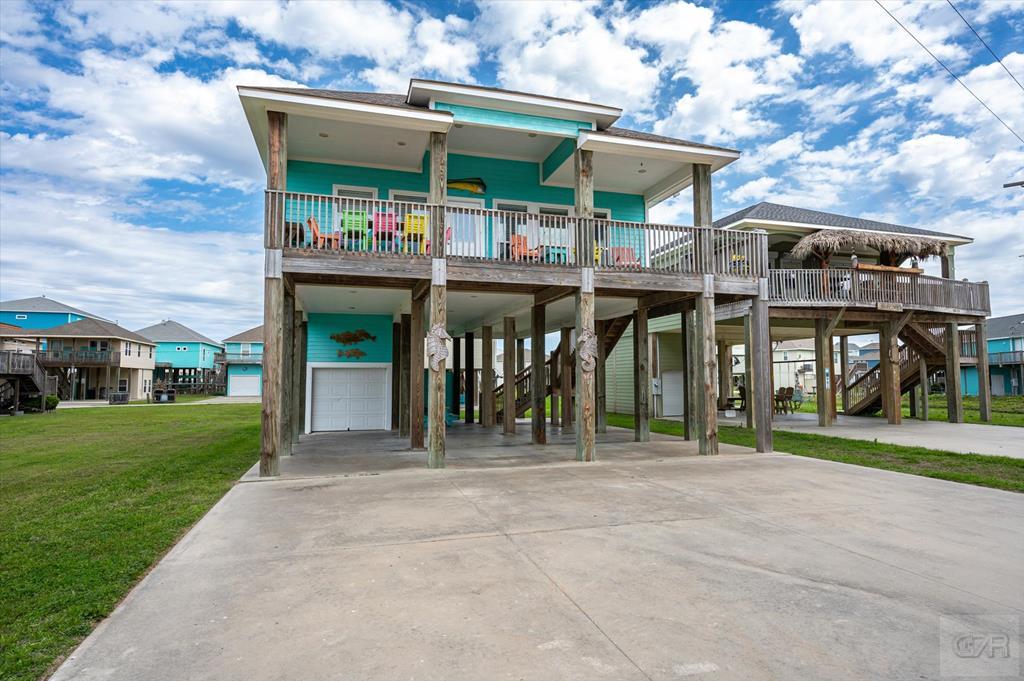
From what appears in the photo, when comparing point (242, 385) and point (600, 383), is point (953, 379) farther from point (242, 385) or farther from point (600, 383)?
point (242, 385)

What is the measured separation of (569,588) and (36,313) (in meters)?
65.9

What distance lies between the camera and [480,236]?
11461 mm

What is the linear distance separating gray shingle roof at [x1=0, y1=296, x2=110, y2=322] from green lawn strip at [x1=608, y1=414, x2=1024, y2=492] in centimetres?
6203

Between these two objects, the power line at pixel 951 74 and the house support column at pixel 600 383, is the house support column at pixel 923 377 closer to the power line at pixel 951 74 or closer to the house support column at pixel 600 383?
the power line at pixel 951 74

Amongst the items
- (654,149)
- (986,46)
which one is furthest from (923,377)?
(654,149)

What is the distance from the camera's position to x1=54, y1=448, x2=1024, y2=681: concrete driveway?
300 cm

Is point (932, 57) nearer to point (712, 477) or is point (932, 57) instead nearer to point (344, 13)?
point (712, 477)

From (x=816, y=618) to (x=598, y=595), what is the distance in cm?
144

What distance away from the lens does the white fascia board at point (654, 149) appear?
1117 centimetres

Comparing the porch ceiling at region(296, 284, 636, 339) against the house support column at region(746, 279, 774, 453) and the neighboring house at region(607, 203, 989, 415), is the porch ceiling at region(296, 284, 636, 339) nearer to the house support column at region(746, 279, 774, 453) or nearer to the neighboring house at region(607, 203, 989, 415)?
the house support column at region(746, 279, 774, 453)

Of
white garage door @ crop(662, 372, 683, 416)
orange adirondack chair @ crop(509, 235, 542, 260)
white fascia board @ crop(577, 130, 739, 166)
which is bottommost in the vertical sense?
white garage door @ crop(662, 372, 683, 416)

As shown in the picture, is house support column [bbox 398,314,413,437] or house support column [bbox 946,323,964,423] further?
house support column [bbox 946,323,964,423]

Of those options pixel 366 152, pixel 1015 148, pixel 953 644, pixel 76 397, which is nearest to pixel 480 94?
pixel 366 152

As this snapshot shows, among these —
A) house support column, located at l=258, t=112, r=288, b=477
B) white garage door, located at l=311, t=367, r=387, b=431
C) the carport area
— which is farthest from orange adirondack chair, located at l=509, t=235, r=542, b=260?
white garage door, located at l=311, t=367, r=387, b=431
